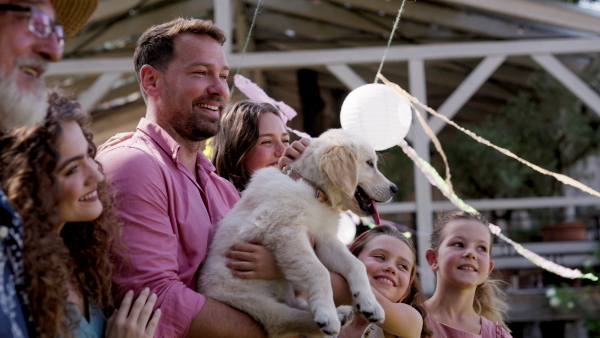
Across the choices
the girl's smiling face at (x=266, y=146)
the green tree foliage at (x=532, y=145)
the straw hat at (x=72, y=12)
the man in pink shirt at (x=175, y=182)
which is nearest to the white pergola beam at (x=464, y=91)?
the green tree foliage at (x=532, y=145)

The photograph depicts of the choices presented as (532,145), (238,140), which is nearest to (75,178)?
(238,140)

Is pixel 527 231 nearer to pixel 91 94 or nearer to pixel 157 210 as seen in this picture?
pixel 91 94

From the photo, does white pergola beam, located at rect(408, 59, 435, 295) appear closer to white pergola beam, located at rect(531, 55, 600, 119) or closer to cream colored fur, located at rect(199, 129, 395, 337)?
white pergola beam, located at rect(531, 55, 600, 119)

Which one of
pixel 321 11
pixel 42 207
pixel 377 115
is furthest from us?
pixel 321 11

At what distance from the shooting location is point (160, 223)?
2.36 metres

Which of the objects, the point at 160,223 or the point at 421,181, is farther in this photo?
the point at 421,181

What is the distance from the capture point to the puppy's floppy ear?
9.32 ft

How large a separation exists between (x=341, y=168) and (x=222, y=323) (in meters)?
0.81

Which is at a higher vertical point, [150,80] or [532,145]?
[532,145]

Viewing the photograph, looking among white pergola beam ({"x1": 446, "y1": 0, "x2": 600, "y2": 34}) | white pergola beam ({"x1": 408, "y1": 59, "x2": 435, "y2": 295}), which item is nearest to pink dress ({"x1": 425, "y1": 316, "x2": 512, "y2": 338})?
white pergola beam ({"x1": 408, "y1": 59, "x2": 435, "y2": 295})

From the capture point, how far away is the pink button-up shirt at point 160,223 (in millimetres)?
2285

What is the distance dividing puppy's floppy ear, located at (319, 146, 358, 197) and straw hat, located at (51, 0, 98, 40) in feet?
3.74

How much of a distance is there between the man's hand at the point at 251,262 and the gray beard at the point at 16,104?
1.06 metres

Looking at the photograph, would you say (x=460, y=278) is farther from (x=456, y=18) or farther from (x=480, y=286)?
(x=456, y=18)
